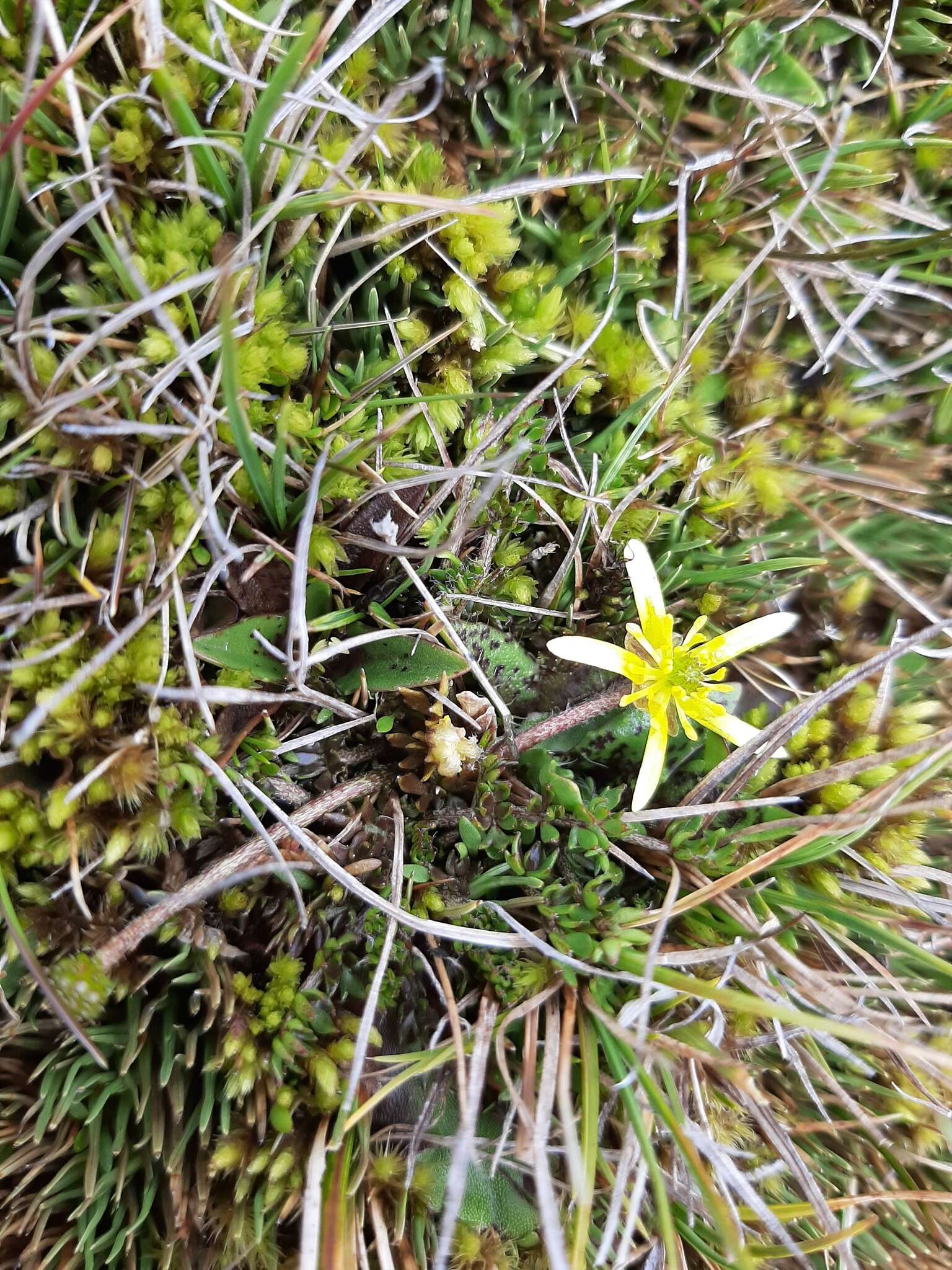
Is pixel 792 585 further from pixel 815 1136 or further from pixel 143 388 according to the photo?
pixel 143 388

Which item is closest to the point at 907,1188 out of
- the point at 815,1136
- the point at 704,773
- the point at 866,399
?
the point at 815,1136

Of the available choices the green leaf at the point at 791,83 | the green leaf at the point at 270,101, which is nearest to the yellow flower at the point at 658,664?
the green leaf at the point at 270,101

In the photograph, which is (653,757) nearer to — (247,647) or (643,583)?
(643,583)

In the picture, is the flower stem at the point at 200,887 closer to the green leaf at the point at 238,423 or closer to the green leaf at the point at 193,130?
the green leaf at the point at 238,423

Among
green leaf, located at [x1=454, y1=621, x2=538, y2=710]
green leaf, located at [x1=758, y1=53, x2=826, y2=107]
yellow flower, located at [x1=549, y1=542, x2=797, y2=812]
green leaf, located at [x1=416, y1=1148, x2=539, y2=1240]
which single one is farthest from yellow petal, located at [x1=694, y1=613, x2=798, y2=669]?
green leaf, located at [x1=758, y1=53, x2=826, y2=107]

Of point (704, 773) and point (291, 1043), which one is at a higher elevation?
point (704, 773)
